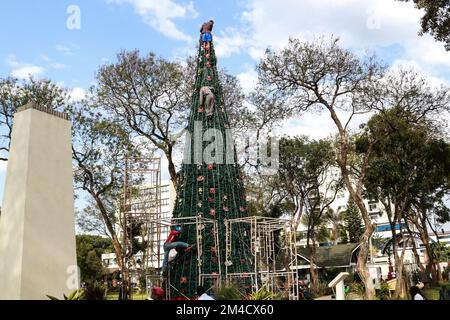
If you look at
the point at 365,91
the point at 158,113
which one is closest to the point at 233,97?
the point at 158,113

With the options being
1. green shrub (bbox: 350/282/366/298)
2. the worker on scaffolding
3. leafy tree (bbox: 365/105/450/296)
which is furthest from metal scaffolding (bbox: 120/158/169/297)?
leafy tree (bbox: 365/105/450/296)

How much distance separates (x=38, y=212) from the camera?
9227 mm

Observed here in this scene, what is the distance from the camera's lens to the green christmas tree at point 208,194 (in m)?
14.2

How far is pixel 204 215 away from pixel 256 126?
1036 cm

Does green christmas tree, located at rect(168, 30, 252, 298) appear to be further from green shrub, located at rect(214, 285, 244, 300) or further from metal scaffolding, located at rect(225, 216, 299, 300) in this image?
green shrub, located at rect(214, 285, 244, 300)

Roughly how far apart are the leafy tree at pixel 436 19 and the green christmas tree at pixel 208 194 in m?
6.80

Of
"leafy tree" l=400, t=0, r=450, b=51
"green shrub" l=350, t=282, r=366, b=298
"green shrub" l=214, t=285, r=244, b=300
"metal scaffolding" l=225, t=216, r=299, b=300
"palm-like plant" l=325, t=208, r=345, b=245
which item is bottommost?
"green shrub" l=350, t=282, r=366, b=298

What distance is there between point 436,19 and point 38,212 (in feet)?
41.7

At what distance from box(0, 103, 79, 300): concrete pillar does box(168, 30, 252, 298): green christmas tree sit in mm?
4983

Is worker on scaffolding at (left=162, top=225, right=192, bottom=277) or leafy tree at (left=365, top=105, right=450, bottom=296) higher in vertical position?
leafy tree at (left=365, top=105, right=450, bottom=296)

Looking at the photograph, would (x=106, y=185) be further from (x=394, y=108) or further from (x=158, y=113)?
(x=394, y=108)

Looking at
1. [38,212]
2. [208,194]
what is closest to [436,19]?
[208,194]

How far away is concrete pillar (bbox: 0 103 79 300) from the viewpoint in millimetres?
8883

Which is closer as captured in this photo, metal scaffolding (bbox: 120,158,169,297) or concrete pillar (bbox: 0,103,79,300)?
concrete pillar (bbox: 0,103,79,300)
